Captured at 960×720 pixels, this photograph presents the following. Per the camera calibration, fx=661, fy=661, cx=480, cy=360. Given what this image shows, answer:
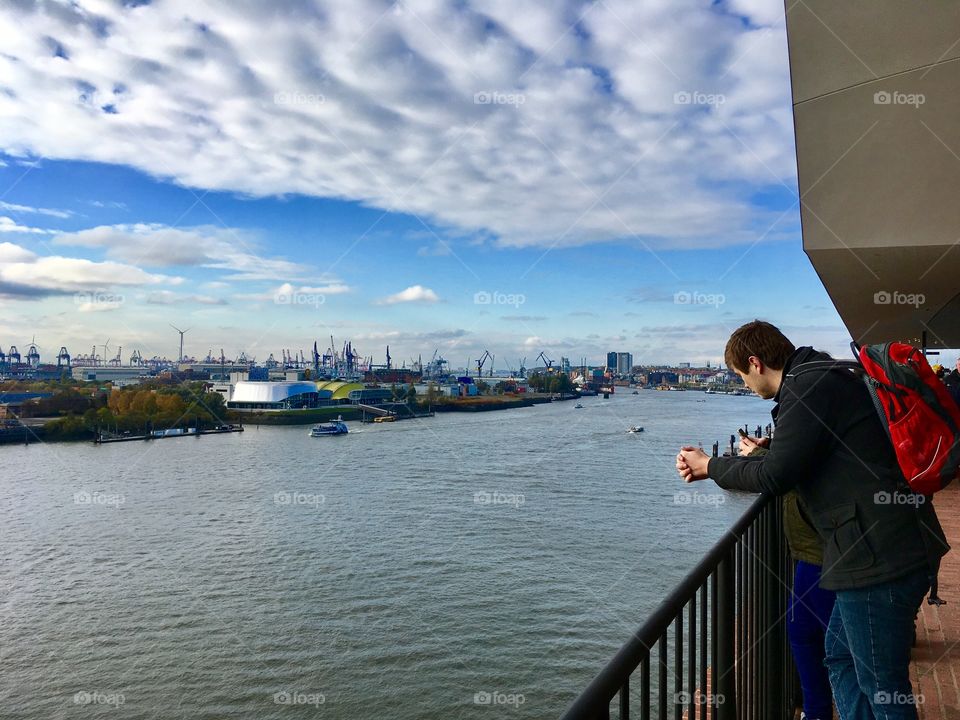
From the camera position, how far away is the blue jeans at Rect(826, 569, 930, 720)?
1.43 m

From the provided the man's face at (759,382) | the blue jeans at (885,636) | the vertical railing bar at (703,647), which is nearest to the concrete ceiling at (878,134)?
the man's face at (759,382)

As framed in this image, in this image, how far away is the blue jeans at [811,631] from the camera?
6.22ft

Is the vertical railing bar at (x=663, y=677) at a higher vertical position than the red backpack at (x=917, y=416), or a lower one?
lower

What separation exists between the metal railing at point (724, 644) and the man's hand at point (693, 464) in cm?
16

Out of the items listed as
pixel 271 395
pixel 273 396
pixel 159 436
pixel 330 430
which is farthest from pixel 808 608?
pixel 271 395

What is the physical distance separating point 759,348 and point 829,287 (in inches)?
398

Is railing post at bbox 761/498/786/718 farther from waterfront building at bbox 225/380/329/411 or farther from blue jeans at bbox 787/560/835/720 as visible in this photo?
waterfront building at bbox 225/380/329/411

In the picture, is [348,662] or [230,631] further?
[230,631]

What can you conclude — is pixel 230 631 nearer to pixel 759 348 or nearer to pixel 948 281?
pixel 948 281

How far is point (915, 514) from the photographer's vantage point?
1.42 m

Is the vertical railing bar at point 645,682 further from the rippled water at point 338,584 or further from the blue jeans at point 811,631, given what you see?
the rippled water at point 338,584

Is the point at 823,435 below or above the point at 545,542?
above

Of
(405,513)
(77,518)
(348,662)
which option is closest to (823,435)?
(348,662)

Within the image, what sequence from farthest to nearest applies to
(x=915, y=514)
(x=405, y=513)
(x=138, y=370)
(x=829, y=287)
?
(x=138, y=370) → (x=405, y=513) → (x=829, y=287) → (x=915, y=514)
